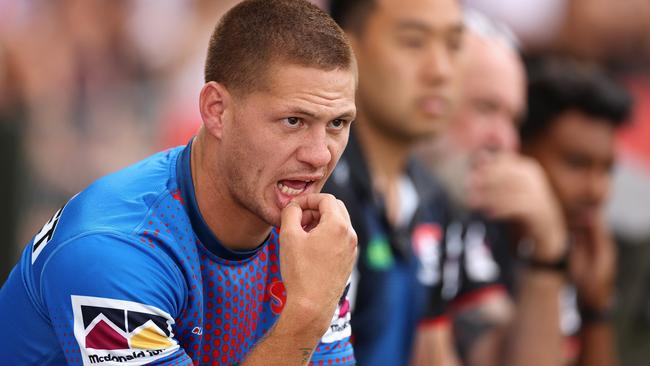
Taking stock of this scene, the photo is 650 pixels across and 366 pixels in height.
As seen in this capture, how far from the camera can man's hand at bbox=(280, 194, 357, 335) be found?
2.80 metres

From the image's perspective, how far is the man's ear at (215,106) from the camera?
9.70 ft

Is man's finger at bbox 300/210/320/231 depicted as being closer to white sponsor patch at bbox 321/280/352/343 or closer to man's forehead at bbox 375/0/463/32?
white sponsor patch at bbox 321/280/352/343

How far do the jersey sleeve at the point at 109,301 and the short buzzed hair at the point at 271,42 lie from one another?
1.72 ft

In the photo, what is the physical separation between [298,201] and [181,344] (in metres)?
0.49

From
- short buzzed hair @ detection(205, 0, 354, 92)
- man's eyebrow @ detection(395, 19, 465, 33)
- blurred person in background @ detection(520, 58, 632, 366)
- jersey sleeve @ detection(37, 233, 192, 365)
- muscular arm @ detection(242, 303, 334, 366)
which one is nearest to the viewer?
jersey sleeve @ detection(37, 233, 192, 365)

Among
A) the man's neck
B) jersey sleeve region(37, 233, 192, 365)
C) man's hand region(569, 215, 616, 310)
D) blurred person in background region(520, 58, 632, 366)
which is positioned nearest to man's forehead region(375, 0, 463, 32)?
blurred person in background region(520, 58, 632, 366)

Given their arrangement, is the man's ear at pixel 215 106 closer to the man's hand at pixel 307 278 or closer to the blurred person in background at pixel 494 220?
the man's hand at pixel 307 278

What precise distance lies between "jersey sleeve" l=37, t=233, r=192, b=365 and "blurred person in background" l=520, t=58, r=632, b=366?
4030mm

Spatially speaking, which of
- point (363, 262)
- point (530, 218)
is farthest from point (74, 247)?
point (530, 218)

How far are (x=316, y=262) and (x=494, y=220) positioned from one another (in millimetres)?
3212

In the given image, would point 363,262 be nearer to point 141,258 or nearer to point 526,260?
point 526,260

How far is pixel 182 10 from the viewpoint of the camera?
7500 mm

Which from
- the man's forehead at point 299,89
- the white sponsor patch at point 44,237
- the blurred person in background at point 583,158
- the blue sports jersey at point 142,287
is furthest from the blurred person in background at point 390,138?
the white sponsor patch at point 44,237

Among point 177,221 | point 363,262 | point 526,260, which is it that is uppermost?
point 177,221
